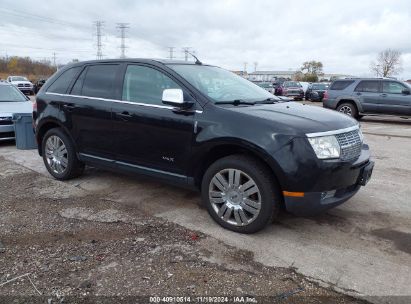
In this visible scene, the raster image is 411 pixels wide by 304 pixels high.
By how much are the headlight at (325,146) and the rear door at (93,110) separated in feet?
8.25

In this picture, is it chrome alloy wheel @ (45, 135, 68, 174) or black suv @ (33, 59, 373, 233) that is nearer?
black suv @ (33, 59, 373, 233)

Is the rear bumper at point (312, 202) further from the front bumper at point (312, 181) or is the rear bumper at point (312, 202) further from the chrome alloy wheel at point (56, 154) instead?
the chrome alloy wheel at point (56, 154)

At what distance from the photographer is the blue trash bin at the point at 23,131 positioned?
7.87m

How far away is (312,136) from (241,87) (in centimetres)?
157

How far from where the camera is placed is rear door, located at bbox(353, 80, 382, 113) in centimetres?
1400

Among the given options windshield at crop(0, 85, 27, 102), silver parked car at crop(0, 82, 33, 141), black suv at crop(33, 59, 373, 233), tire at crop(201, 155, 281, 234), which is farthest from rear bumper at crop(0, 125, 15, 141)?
tire at crop(201, 155, 281, 234)

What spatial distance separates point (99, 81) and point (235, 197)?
2.46 m

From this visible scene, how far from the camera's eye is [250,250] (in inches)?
135

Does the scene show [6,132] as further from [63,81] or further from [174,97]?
[174,97]

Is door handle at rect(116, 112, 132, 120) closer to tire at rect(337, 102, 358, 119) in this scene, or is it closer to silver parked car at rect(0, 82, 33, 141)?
silver parked car at rect(0, 82, 33, 141)

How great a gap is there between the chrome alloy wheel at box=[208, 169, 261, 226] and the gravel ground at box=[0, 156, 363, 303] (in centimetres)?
33

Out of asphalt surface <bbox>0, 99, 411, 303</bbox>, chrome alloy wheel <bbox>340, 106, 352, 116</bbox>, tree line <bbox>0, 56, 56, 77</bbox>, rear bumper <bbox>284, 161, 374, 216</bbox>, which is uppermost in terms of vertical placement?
tree line <bbox>0, 56, 56, 77</bbox>

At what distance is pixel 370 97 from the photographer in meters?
14.1

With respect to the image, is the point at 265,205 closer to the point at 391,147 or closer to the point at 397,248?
the point at 397,248
